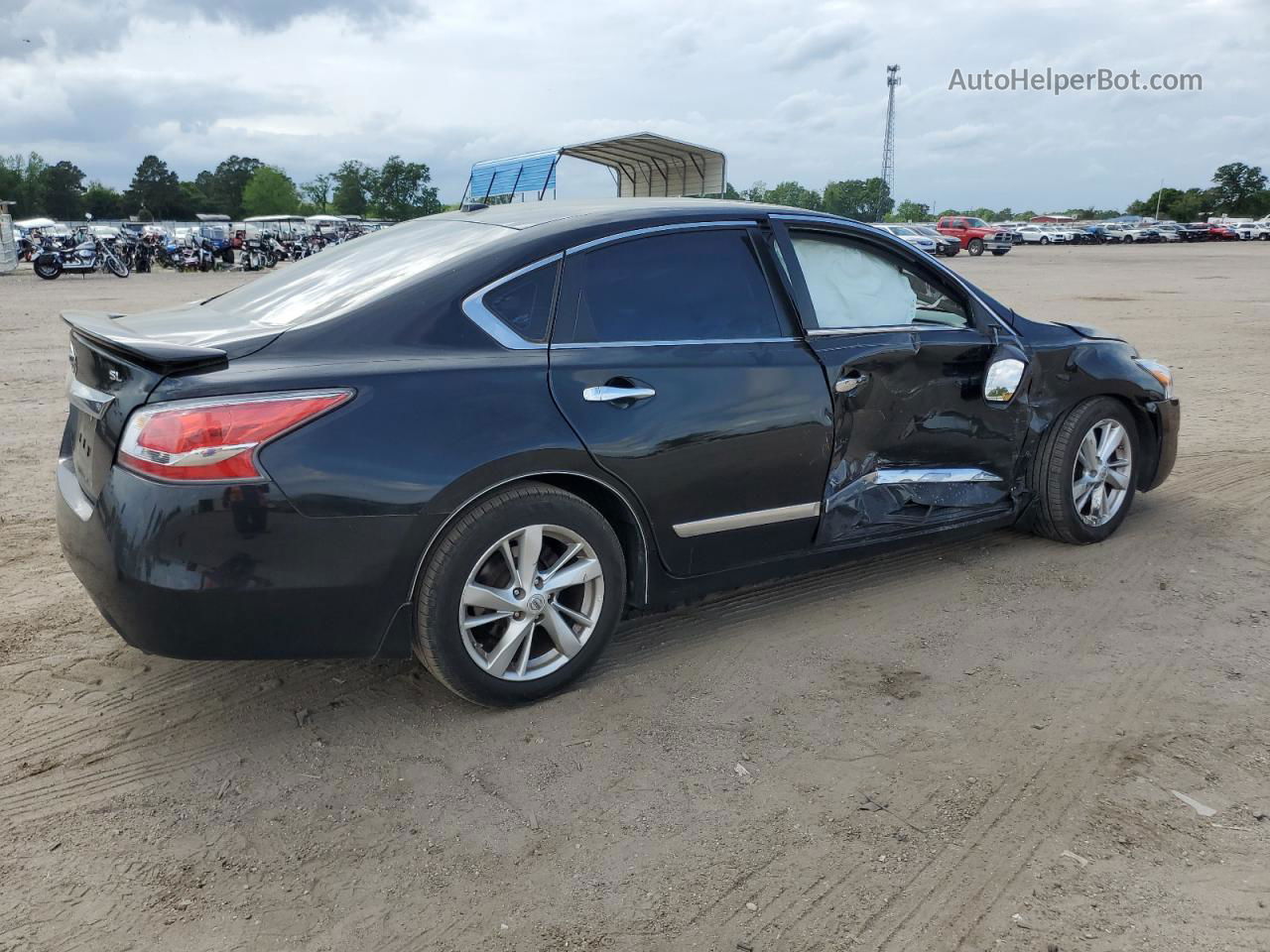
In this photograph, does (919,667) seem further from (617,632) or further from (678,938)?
(678,938)

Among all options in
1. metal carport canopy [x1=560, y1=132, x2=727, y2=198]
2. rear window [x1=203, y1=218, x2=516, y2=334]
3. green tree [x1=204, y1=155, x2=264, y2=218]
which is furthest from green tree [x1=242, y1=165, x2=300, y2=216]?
rear window [x1=203, y1=218, x2=516, y2=334]

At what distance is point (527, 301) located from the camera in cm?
330

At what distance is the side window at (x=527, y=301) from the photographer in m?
3.25

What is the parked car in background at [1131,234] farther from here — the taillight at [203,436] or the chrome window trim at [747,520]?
the taillight at [203,436]

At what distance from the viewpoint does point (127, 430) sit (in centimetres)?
280

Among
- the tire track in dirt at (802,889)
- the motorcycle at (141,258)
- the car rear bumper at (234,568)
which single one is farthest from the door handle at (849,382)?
the motorcycle at (141,258)

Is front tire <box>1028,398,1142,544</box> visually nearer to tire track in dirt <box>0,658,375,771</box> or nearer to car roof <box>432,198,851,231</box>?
car roof <box>432,198,851,231</box>

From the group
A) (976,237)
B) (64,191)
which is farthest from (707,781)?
(64,191)

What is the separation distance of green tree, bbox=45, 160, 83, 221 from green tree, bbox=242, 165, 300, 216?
1859 centimetres

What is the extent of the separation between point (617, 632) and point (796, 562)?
734mm

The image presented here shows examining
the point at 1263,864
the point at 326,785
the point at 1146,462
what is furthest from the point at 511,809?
the point at 1146,462

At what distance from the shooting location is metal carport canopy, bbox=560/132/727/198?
61.7 ft

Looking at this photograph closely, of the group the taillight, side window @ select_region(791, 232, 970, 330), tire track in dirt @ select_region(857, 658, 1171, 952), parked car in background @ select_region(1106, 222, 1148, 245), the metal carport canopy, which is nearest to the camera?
tire track in dirt @ select_region(857, 658, 1171, 952)

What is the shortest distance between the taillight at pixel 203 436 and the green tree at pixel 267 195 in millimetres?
132208
